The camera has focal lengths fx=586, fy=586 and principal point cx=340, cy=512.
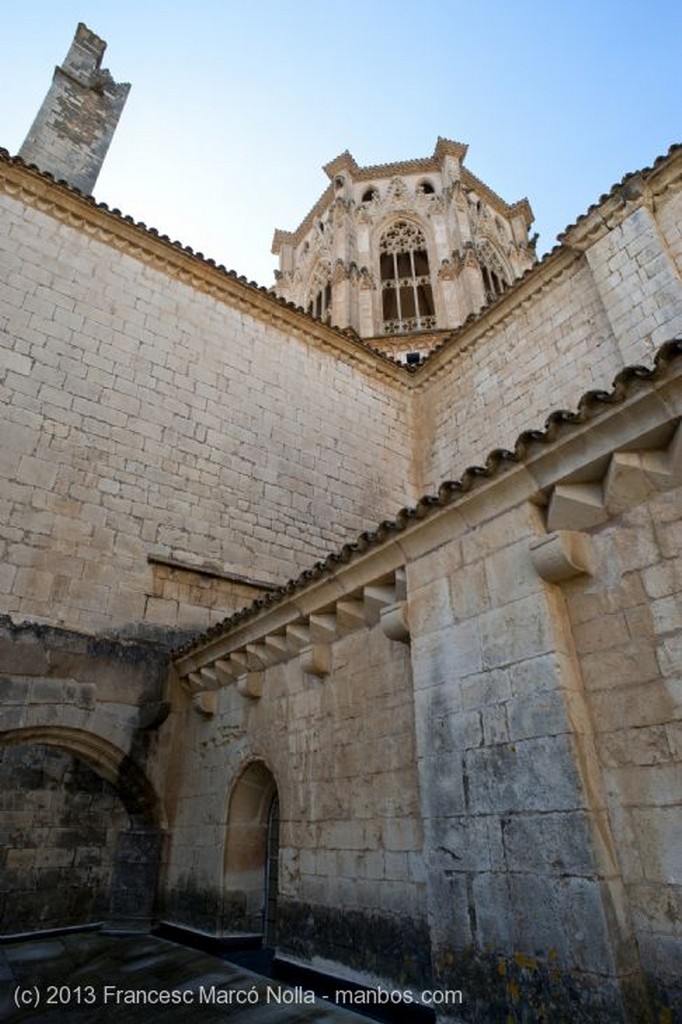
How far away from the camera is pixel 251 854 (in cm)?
561

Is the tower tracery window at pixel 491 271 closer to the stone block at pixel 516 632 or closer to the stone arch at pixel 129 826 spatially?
the stone arch at pixel 129 826

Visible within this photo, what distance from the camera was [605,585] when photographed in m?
3.15

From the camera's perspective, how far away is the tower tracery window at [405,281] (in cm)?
1809

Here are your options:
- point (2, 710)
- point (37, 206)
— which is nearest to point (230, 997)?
point (2, 710)

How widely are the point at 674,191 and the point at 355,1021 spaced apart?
995 cm

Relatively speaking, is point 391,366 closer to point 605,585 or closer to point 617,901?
point 605,585

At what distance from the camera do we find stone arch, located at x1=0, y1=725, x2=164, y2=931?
611cm

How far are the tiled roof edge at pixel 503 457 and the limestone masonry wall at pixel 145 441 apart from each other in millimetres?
2714

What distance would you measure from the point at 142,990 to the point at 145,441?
588 centimetres

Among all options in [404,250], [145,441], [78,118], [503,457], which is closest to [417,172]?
[404,250]

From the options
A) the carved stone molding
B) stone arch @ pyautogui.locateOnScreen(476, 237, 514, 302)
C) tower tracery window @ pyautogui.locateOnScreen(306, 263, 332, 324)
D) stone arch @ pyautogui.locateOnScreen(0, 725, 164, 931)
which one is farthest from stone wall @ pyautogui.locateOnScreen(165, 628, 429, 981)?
stone arch @ pyautogui.locateOnScreen(476, 237, 514, 302)

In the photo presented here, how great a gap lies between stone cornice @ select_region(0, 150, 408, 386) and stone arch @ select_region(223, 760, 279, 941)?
300 inches

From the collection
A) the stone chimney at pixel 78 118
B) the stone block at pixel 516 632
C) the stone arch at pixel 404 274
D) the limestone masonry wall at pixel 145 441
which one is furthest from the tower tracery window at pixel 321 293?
the stone block at pixel 516 632

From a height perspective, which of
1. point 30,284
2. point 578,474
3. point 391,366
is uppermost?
point 391,366
